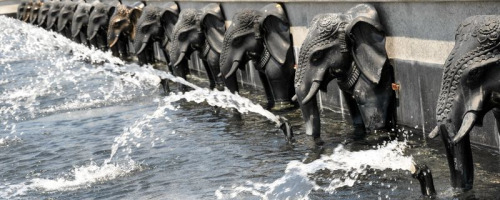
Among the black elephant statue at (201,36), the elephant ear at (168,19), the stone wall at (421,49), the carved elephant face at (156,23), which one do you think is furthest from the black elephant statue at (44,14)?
the stone wall at (421,49)

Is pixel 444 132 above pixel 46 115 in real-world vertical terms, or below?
above

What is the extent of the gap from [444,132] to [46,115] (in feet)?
34.4

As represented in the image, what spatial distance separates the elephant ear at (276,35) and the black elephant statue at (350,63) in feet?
8.88

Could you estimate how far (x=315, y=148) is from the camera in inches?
531

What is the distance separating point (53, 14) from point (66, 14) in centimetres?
308

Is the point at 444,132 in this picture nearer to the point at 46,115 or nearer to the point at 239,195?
the point at 239,195

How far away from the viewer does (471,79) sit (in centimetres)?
1000

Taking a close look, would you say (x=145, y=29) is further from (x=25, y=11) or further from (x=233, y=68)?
(x=25, y=11)

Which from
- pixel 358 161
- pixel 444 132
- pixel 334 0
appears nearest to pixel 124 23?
Answer: pixel 334 0

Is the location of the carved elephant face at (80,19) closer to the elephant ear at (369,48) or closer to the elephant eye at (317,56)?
the elephant eye at (317,56)

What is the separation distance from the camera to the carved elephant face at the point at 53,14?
37.3 metres

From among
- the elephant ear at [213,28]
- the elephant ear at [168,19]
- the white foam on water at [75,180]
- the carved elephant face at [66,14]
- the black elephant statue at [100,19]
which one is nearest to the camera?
the white foam on water at [75,180]

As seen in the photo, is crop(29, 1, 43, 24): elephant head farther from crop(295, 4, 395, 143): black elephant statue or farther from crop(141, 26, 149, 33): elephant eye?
crop(295, 4, 395, 143): black elephant statue

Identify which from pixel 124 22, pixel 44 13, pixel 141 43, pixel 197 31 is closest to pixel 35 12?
pixel 44 13
